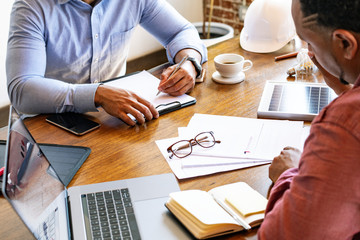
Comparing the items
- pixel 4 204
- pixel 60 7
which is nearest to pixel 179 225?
pixel 4 204

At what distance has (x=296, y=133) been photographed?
1207 mm

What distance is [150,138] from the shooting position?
125 cm

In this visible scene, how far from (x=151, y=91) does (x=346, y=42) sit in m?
0.91

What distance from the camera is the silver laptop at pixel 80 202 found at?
81cm

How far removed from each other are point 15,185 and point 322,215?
21.0 inches

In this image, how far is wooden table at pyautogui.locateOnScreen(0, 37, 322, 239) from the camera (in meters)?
1.03

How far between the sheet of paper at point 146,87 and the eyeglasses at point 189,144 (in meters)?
0.25

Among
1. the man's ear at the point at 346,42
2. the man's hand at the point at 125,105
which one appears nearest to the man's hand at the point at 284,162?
the man's ear at the point at 346,42

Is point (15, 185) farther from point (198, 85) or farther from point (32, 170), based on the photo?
point (198, 85)

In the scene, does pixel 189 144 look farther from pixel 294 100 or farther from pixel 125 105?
pixel 294 100

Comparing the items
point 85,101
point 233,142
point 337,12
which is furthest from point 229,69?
point 337,12

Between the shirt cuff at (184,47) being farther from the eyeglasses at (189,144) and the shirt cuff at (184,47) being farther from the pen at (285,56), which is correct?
the eyeglasses at (189,144)

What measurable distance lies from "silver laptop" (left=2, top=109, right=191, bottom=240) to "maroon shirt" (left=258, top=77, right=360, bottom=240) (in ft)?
0.92

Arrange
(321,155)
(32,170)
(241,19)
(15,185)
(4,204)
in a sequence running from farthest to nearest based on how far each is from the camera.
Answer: (241,19) < (4,204) < (32,170) < (15,185) < (321,155)
